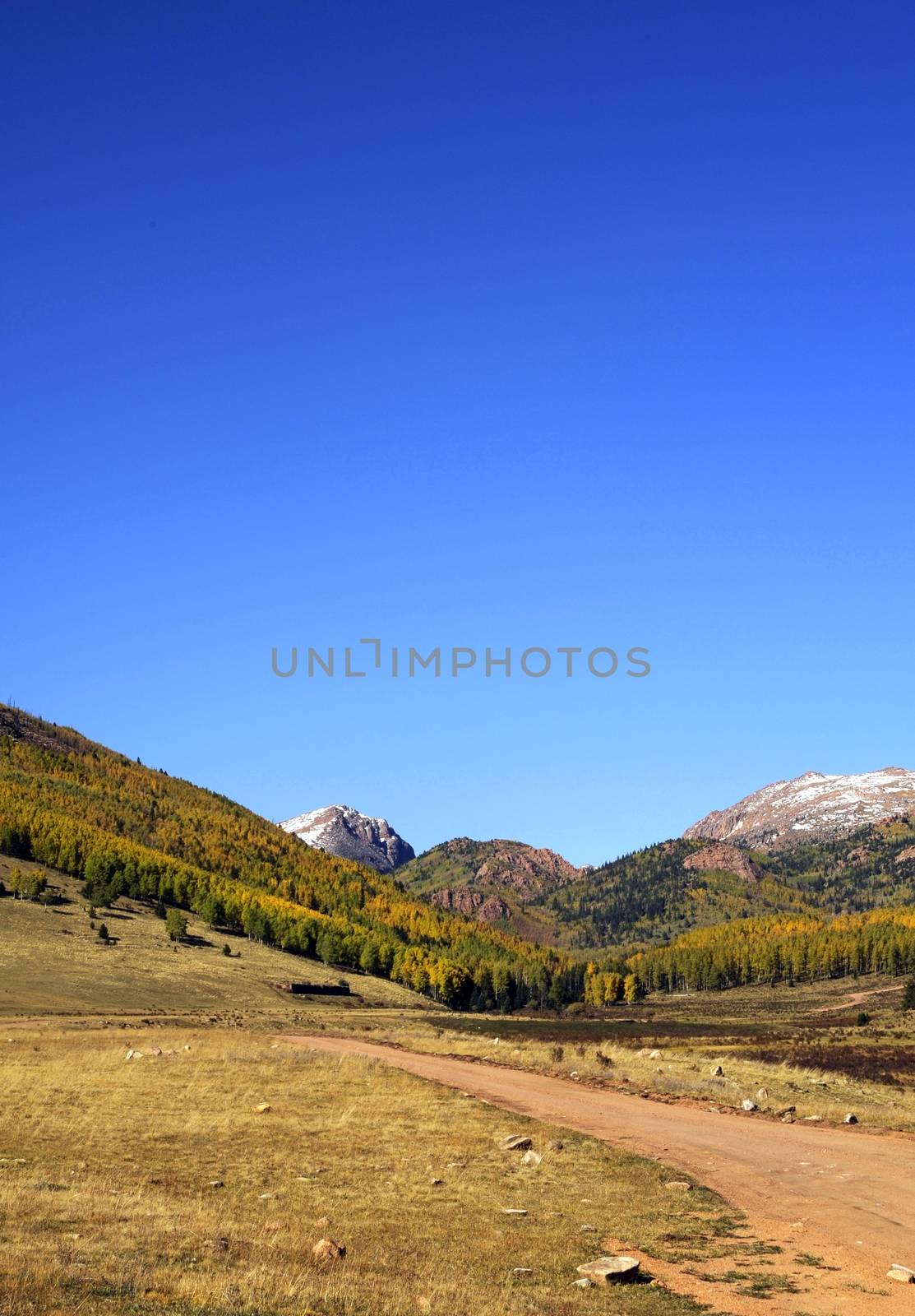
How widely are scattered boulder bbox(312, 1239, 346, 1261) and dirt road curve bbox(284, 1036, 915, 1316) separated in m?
5.91

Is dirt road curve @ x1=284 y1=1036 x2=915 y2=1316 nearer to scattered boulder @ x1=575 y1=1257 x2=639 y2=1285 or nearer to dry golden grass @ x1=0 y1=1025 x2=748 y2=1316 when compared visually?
scattered boulder @ x1=575 y1=1257 x2=639 y2=1285

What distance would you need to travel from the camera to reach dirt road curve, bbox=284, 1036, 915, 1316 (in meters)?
17.4

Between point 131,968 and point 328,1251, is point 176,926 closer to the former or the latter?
point 131,968

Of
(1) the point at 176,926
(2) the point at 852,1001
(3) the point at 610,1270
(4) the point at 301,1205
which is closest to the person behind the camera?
(3) the point at 610,1270

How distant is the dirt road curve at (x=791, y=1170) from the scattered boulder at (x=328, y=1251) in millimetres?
5911

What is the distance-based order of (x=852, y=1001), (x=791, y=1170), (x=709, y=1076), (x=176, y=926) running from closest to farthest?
1. (x=791, y=1170)
2. (x=709, y=1076)
3. (x=176, y=926)
4. (x=852, y=1001)

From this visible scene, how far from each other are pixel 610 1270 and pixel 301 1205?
766 centimetres

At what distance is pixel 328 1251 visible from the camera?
59.0 feet

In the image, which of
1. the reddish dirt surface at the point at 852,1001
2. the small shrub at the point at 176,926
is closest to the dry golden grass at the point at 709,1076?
the small shrub at the point at 176,926

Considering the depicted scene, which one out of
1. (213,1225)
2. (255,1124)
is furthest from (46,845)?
(213,1225)

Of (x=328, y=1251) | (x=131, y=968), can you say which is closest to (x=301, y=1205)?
(x=328, y=1251)

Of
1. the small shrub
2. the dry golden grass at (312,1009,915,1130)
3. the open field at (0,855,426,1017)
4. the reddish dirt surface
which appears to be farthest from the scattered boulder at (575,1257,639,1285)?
the reddish dirt surface

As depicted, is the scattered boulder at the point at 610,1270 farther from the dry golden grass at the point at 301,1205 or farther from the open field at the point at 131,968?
the open field at the point at 131,968

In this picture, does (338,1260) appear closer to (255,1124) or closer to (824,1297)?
(824,1297)
